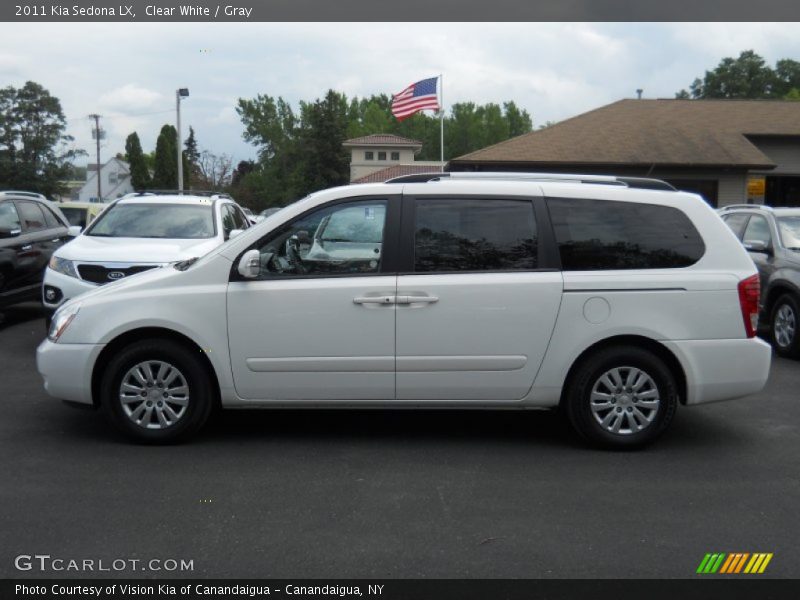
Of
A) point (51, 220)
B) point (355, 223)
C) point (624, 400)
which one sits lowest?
point (624, 400)

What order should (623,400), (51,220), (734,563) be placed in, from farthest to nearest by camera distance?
(51,220) < (623,400) < (734,563)

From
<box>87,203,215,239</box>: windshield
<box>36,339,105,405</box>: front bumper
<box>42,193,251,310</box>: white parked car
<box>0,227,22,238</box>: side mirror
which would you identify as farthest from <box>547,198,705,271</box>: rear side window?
<box>0,227,22,238</box>: side mirror

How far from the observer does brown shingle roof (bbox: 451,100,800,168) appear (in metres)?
25.1

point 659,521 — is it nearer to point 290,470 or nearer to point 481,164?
point 290,470

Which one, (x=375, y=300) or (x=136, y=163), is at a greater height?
(x=136, y=163)

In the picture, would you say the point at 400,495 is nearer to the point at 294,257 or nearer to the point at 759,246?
the point at 294,257

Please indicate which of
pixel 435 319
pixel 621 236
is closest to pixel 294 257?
pixel 435 319

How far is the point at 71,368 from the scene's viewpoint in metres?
6.05

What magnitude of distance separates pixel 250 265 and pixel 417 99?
2830cm

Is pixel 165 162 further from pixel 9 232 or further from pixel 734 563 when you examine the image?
pixel 734 563

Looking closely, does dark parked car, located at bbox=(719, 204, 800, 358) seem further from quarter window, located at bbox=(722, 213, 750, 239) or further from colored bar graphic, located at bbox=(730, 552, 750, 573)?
colored bar graphic, located at bbox=(730, 552, 750, 573)

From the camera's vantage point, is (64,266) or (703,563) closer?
(703,563)
